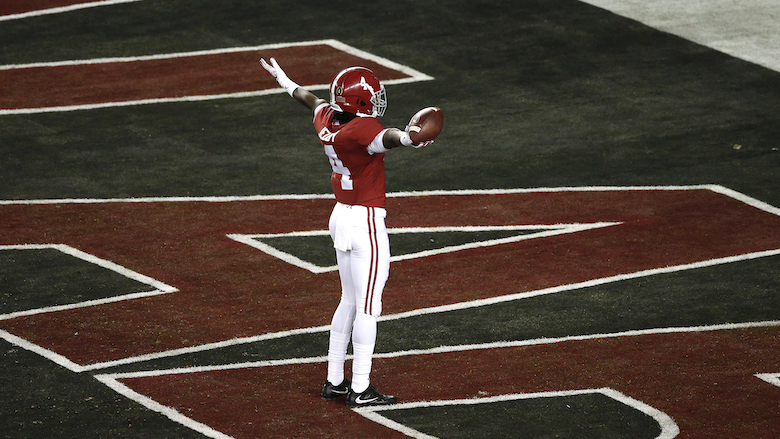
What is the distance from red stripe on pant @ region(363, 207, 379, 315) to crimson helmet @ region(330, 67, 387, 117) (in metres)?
0.67

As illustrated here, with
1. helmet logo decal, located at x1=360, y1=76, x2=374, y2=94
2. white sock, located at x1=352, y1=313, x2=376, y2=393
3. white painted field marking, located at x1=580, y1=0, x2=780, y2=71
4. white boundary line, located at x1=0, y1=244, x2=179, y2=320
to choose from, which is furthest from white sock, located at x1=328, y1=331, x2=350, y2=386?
white painted field marking, located at x1=580, y1=0, x2=780, y2=71

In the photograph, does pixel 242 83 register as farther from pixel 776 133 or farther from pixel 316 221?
pixel 776 133

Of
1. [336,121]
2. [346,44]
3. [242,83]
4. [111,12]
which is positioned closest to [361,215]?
[336,121]

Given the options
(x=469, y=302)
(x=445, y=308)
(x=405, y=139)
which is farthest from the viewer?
(x=469, y=302)

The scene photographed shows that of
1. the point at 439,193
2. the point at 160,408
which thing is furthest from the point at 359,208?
the point at 439,193

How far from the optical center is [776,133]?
14656 millimetres

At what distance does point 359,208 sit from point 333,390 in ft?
4.22

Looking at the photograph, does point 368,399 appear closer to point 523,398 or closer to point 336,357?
point 336,357

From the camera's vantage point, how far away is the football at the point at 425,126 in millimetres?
7527

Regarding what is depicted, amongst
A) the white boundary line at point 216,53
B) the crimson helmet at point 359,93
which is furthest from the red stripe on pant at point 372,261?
the white boundary line at point 216,53

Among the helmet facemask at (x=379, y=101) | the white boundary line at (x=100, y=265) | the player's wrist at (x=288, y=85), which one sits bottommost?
the white boundary line at (x=100, y=265)

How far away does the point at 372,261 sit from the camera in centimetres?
803

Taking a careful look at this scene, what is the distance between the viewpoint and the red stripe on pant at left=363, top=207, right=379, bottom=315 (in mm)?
8039

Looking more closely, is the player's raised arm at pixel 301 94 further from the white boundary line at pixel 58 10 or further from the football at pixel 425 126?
the white boundary line at pixel 58 10
